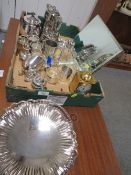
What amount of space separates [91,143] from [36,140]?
23 cm

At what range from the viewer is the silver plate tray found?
545 mm

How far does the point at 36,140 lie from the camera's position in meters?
0.59

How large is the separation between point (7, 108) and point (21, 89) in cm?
9

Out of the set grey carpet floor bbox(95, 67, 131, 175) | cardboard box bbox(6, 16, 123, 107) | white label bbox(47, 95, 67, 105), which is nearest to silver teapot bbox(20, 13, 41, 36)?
cardboard box bbox(6, 16, 123, 107)

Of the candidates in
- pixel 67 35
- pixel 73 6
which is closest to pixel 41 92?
pixel 67 35

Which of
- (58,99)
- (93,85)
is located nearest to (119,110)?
(93,85)

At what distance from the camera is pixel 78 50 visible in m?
1.02

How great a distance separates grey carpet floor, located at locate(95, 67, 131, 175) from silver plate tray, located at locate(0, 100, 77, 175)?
807 mm

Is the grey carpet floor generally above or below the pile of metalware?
below

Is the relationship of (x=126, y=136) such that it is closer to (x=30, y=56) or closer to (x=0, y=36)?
(x=30, y=56)

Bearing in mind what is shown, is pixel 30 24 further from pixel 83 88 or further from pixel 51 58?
pixel 83 88

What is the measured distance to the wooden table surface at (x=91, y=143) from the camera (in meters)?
0.65

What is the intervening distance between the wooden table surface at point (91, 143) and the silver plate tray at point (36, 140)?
7cm

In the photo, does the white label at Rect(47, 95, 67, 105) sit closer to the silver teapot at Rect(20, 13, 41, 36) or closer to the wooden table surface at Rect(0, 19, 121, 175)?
the wooden table surface at Rect(0, 19, 121, 175)
